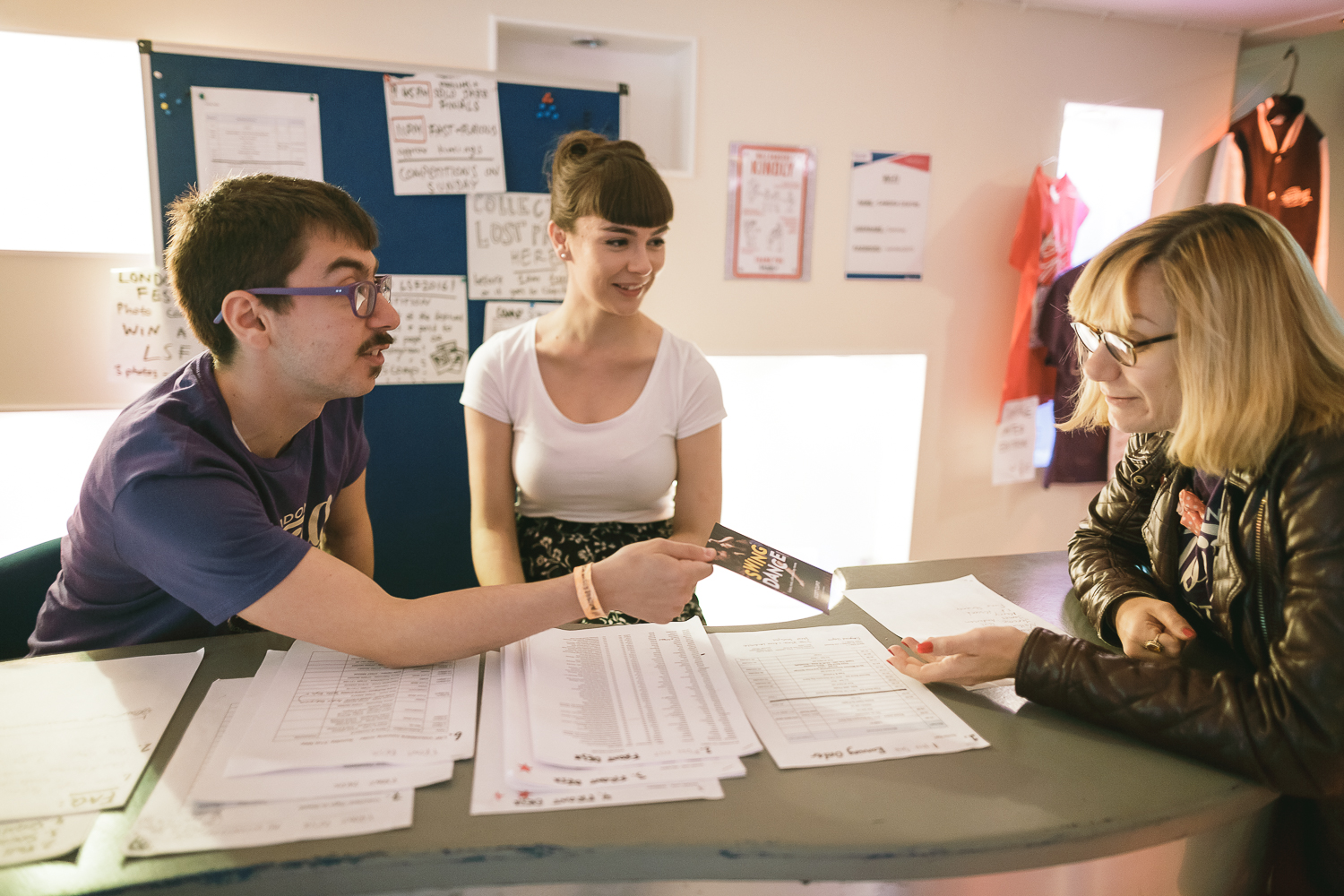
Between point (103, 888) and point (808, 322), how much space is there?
303cm

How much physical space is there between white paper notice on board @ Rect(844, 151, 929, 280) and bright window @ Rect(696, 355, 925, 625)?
1.37 feet

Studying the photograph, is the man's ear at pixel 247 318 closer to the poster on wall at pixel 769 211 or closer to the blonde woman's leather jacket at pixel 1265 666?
the blonde woman's leather jacket at pixel 1265 666

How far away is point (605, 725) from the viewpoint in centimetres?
101

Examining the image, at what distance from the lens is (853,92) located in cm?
329

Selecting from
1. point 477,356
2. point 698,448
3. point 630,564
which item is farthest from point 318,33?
point 630,564

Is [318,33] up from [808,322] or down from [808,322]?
up

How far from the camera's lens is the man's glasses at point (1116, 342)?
1200mm

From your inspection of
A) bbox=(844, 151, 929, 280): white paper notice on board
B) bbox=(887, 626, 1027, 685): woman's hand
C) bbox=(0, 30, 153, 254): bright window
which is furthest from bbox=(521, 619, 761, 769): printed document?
bbox=(844, 151, 929, 280): white paper notice on board

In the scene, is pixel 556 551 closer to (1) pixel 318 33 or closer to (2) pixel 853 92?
(1) pixel 318 33

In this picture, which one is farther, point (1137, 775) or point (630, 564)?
point (630, 564)

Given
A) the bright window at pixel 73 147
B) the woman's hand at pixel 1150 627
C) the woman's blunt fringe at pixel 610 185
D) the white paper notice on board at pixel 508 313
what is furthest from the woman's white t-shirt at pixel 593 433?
the bright window at pixel 73 147

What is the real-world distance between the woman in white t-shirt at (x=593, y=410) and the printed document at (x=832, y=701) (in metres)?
0.67

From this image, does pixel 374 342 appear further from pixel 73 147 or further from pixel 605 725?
pixel 73 147

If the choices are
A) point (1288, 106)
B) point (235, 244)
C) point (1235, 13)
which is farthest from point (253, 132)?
point (1288, 106)
